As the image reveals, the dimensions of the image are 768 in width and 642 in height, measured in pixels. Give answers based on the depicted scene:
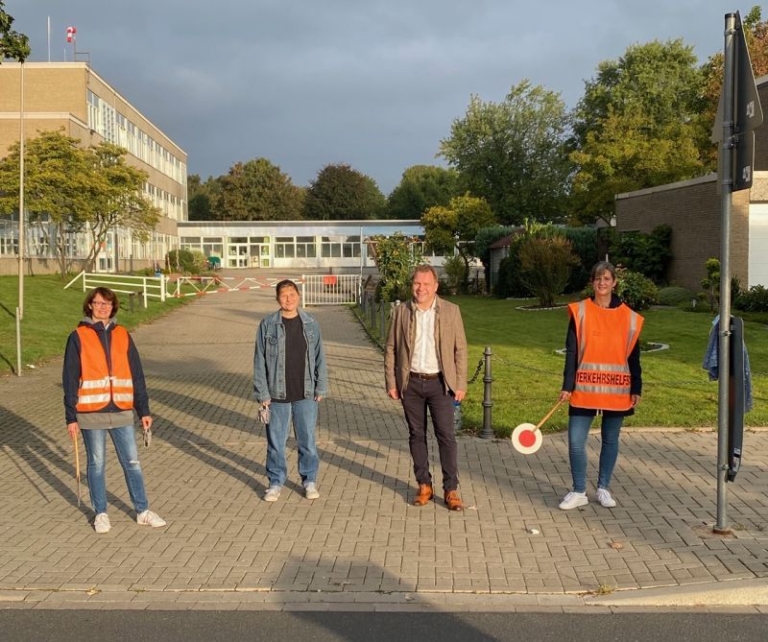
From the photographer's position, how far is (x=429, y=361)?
222 inches

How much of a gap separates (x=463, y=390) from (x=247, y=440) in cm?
341

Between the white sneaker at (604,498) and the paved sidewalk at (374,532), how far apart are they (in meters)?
0.08

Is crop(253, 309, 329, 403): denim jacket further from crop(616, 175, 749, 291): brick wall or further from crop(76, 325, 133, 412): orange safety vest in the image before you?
crop(616, 175, 749, 291): brick wall

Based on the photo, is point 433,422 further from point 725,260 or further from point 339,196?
point 339,196

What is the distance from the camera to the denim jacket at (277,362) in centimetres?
593

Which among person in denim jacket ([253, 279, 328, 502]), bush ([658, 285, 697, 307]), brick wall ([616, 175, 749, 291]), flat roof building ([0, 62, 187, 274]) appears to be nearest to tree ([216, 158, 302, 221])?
flat roof building ([0, 62, 187, 274])

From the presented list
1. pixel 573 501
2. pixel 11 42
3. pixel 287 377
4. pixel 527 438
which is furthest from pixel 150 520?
pixel 11 42

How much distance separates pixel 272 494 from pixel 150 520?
967 millimetres

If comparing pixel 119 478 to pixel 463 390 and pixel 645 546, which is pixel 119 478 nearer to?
pixel 463 390

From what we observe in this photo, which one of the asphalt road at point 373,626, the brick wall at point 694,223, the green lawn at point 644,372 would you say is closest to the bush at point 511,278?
the brick wall at point 694,223

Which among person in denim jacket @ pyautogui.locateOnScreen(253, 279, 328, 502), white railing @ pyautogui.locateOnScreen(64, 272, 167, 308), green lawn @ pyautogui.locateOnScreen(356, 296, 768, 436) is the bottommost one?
green lawn @ pyautogui.locateOnScreen(356, 296, 768, 436)

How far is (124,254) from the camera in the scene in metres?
49.2

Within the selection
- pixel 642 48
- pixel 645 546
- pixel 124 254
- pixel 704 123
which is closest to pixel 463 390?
pixel 645 546

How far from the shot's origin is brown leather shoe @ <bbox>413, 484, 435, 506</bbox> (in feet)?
19.1
